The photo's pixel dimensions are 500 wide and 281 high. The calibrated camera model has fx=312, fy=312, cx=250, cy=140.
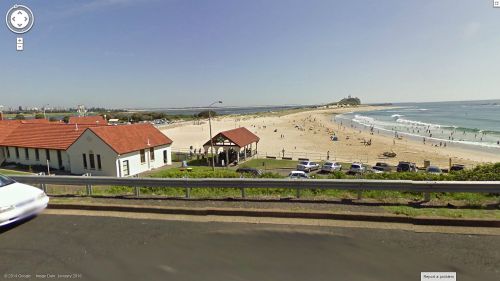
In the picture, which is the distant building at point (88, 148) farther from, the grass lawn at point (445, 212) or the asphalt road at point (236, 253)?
the grass lawn at point (445, 212)

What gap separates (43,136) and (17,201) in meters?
29.3

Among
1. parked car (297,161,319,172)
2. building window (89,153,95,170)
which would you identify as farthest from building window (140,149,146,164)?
parked car (297,161,319,172)

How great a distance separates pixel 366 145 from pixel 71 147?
4394 centimetres

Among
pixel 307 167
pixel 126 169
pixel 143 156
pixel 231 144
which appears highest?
pixel 231 144

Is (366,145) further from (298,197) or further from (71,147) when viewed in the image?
(298,197)

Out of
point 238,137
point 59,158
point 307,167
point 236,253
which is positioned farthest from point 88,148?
point 236,253

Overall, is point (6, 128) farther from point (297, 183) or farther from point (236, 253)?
point (236, 253)

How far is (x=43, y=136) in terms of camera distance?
1218 inches

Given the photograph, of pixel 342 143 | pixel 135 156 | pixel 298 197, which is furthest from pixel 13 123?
pixel 342 143

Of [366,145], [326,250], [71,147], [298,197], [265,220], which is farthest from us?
[366,145]

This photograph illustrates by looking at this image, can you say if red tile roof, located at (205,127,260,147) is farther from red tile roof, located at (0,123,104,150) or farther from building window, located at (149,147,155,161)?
red tile roof, located at (0,123,104,150)

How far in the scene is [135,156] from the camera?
92.0 feet

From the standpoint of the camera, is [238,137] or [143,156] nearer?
[143,156]

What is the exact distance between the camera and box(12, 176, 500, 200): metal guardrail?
7121 mm
